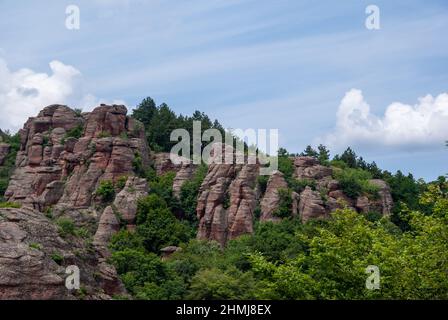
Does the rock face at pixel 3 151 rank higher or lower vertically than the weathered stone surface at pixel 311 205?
higher

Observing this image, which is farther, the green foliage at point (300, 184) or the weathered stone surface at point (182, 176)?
the weathered stone surface at point (182, 176)

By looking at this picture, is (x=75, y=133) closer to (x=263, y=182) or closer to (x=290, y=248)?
(x=263, y=182)

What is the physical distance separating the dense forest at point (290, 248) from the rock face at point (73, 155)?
4528mm

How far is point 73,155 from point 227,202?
16431mm

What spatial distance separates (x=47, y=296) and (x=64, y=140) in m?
44.2

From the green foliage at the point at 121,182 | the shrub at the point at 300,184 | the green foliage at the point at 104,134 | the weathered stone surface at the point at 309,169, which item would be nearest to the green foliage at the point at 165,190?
the green foliage at the point at 121,182

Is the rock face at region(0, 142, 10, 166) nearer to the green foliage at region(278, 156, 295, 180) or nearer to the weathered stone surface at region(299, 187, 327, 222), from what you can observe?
the green foliage at region(278, 156, 295, 180)

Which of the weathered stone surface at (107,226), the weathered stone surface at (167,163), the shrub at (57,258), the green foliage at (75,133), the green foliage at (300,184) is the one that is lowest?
the shrub at (57,258)

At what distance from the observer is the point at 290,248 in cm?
5300

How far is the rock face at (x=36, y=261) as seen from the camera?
29.0 metres

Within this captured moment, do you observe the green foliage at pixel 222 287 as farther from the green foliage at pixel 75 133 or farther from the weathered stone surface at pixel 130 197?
the green foliage at pixel 75 133

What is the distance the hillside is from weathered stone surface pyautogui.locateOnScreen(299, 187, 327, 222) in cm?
10

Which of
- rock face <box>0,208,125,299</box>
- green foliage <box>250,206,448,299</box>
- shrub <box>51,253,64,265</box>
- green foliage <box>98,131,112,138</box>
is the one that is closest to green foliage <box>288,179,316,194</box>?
green foliage <box>98,131,112,138</box>
